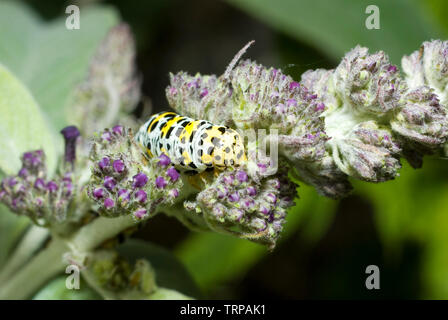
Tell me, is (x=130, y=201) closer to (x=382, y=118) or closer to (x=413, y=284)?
(x=382, y=118)

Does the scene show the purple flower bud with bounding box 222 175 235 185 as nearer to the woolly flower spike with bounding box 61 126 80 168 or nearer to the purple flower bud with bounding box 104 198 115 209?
the purple flower bud with bounding box 104 198 115 209

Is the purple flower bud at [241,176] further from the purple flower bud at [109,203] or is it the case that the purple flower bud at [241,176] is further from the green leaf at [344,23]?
the green leaf at [344,23]

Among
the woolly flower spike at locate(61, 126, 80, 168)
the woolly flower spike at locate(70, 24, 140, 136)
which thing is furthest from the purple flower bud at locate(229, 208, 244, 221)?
the woolly flower spike at locate(70, 24, 140, 136)

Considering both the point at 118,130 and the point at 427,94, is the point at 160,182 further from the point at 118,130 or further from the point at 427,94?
the point at 427,94

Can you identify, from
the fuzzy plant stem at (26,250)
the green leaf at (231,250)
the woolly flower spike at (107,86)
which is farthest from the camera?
the green leaf at (231,250)

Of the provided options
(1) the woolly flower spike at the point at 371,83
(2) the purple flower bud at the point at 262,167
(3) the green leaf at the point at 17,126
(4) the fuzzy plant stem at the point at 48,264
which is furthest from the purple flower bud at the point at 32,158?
(1) the woolly flower spike at the point at 371,83

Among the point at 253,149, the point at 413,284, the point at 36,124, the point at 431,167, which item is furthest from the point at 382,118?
the point at 413,284
